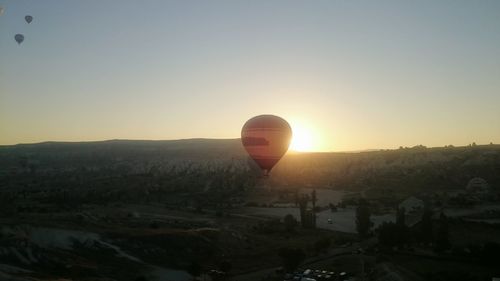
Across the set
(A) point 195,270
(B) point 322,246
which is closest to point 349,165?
(B) point 322,246

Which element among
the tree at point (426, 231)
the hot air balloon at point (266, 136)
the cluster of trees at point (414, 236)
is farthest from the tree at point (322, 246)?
the hot air balloon at point (266, 136)

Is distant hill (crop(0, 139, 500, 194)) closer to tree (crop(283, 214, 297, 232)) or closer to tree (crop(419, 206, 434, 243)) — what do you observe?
tree (crop(283, 214, 297, 232))

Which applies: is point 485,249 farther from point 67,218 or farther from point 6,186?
point 6,186

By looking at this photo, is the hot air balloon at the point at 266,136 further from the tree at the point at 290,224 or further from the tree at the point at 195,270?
the tree at the point at 290,224

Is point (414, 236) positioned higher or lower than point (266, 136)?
lower

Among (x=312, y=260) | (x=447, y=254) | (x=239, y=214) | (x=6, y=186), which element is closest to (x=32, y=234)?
(x=312, y=260)

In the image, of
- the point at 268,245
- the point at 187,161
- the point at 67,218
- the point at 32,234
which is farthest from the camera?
the point at 187,161

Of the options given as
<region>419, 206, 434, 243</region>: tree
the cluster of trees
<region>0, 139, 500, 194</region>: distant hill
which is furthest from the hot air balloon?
<region>0, 139, 500, 194</region>: distant hill

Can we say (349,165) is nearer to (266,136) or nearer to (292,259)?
(266,136)
